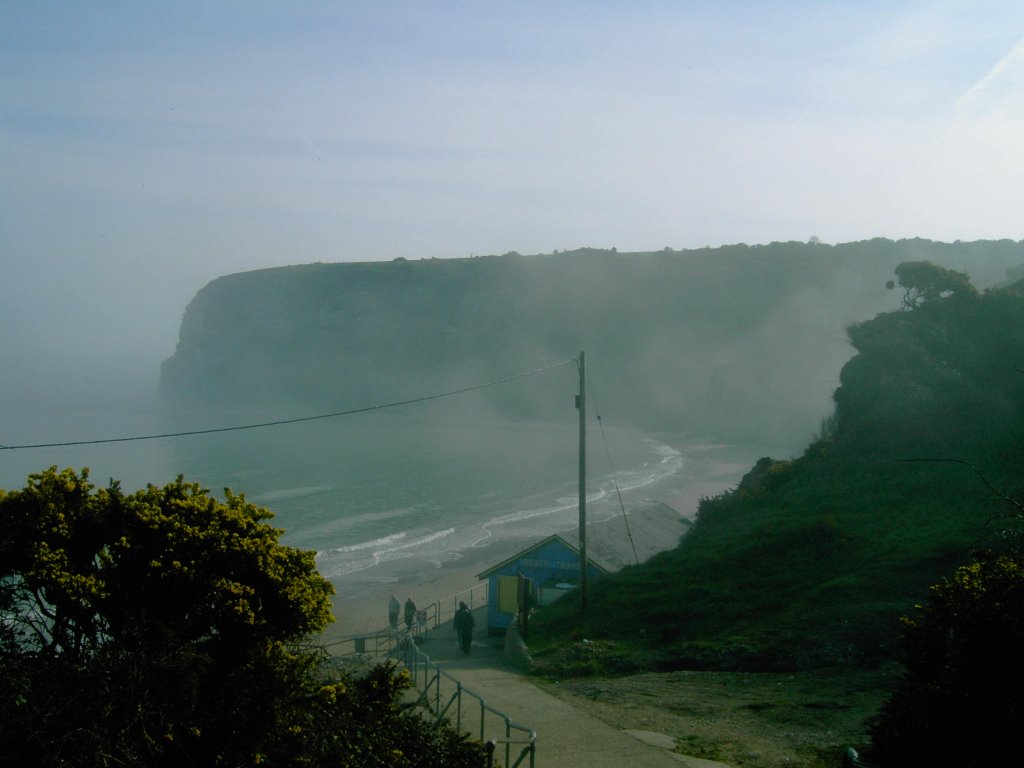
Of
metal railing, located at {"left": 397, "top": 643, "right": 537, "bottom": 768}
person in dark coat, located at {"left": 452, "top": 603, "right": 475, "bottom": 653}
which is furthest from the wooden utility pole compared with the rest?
metal railing, located at {"left": 397, "top": 643, "right": 537, "bottom": 768}

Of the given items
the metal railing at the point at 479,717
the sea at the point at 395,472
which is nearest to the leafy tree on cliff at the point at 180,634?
the metal railing at the point at 479,717

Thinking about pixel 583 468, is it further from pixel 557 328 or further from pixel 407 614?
pixel 557 328

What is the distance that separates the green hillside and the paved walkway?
3.73 meters

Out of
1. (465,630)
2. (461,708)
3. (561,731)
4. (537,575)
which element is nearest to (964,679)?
(561,731)

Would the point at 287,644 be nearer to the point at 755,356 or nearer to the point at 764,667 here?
the point at 764,667

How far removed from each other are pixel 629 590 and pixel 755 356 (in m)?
106

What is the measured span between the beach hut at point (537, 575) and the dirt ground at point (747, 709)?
8.53 metres

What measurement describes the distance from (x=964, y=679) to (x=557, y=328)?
126m

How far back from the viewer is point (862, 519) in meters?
26.3

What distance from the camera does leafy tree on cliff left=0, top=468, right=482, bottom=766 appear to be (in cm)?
743

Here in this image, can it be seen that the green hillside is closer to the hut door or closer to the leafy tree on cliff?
the hut door

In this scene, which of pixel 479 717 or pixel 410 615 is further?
pixel 410 615

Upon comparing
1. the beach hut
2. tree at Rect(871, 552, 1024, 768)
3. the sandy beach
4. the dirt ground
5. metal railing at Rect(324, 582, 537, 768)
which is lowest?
the sandy beach

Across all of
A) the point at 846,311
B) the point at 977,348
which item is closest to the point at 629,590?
the point at 977,348
